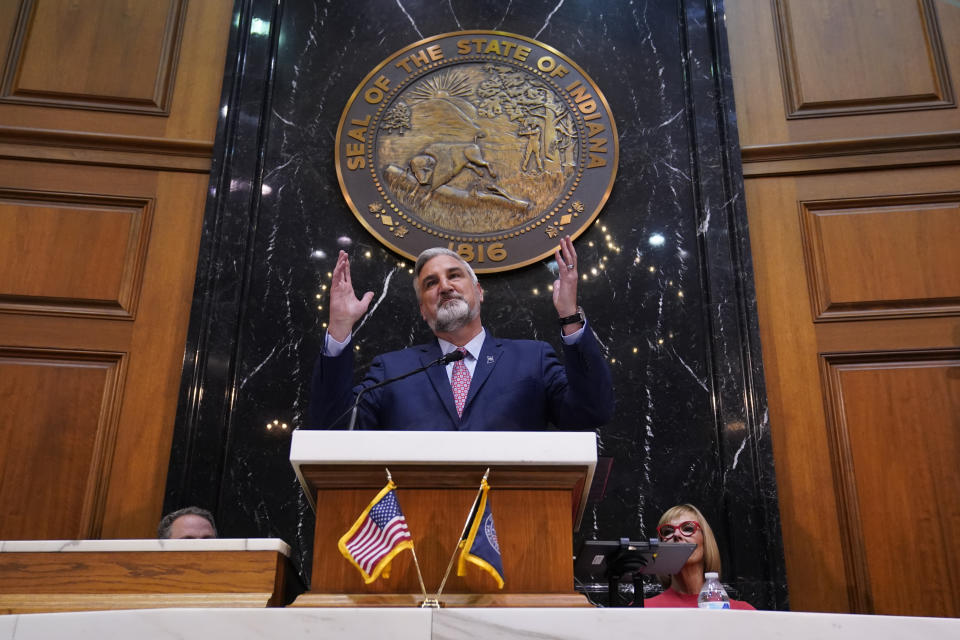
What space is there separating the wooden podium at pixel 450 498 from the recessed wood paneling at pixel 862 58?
287 cm

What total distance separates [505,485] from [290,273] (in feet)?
7.52

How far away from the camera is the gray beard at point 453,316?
9.44 ft

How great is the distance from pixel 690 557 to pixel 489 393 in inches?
37.1

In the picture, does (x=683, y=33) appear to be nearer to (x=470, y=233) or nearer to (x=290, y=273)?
(x=470, y=233)

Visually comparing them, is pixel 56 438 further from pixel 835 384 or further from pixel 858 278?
pixel 858 278

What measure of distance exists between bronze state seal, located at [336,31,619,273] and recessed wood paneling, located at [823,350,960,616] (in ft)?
4.25

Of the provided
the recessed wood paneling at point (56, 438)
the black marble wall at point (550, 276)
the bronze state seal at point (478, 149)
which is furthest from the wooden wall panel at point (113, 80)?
the recessed wood paneling at point (56, 438)

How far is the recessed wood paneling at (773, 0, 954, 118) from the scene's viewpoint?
13.2ft

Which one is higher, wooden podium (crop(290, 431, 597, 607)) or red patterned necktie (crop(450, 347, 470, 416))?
red patterned necktie (crop(450, 347, 470, 416))

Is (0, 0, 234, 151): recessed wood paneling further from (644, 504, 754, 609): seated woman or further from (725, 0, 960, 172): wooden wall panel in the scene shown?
(644, 504, 754, 609): seated woman

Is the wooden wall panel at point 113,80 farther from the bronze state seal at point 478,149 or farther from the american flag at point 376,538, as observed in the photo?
the american flag at point 376,538

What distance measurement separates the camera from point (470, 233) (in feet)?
12.7

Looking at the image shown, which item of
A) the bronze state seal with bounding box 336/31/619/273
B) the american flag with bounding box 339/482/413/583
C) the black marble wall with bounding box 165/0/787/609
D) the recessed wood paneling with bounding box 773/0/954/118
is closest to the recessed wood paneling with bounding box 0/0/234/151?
the black marble wall with bounding box 165/0/787/609

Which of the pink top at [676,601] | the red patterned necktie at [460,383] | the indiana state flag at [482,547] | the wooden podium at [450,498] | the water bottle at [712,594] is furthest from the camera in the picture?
the pink top at [676,601]
